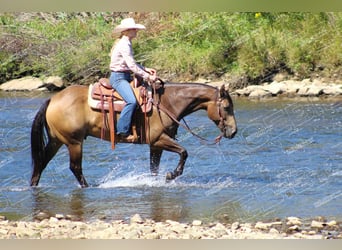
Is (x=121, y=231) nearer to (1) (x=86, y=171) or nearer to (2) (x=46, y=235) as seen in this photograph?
(2) (x=46, y=235)

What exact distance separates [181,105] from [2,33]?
49.5ft

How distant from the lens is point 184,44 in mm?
24875

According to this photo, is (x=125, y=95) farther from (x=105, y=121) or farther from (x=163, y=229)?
(x=163, y=229)

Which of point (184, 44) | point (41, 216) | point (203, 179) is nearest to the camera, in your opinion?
point (41, 216)

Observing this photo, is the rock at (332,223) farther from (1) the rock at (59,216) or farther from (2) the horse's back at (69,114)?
(2) the horse's back at (69,114)

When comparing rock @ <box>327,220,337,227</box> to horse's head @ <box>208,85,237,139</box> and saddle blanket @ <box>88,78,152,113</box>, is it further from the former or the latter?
saddle blanket @ <box>88,78,152,113</box>

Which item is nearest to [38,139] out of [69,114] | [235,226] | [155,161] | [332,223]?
[69,114]

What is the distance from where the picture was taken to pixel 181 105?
1092 centimetres

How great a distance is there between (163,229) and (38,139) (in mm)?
2908

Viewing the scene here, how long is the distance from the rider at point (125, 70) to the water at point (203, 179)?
0.94m

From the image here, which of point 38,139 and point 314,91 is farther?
point 314,91

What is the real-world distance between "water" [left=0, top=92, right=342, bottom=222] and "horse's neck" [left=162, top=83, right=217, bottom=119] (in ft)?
3.11

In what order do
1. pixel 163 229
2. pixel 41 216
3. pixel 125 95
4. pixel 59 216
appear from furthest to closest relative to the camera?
pixel 125 95, pixel 41 216, pixel 59 216, pixel 163 229

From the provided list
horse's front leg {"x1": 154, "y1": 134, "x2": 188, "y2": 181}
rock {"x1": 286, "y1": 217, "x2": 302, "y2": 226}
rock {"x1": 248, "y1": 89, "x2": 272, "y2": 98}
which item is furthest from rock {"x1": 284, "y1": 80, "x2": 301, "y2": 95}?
rock {"x1": 286, "y1": 217, "x2": 302, "y2": 226}
